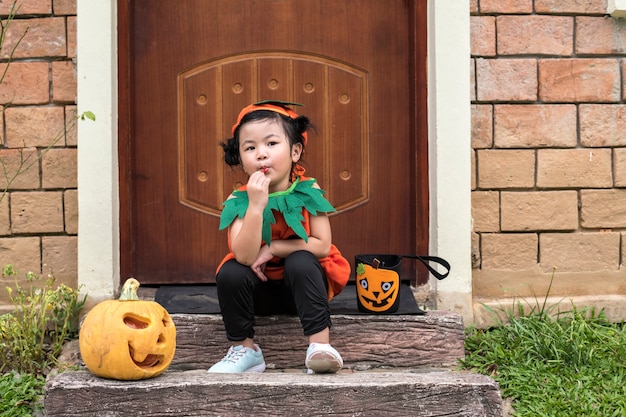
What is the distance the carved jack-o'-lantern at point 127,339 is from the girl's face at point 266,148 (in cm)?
70

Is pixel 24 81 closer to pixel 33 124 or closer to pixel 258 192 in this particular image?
pixel 33 124

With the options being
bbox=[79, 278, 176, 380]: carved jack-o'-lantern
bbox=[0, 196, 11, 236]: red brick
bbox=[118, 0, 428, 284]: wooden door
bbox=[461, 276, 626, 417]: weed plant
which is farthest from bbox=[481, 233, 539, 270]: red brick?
bbox=[0, 196, 11, 236]: red brick

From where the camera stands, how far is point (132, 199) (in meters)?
4.12

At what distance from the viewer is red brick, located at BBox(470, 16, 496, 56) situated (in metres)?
3.94

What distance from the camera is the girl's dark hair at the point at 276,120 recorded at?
10.5 ft

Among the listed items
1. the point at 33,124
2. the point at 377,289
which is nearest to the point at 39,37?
the point at 33,124

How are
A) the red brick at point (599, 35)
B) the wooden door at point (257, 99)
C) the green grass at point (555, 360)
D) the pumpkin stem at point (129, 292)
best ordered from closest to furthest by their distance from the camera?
the pumpkin stem at point (129, 292) < the green grass at point (555, 360) < the red brick at point (599, 35) < the wooden door at point (257, 99)

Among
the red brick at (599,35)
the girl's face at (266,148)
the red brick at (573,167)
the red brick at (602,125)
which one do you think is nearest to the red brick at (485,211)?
the red brick at (573,167)

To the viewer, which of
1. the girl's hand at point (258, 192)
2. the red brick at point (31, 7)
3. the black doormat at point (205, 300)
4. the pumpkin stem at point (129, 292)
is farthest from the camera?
the red brick at point (31, 7)

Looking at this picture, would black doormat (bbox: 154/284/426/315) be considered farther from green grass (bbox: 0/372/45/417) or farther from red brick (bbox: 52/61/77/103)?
red brick (bbox: 52/61/77/103)

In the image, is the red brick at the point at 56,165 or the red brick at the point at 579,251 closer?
the red brick at the point at 56,165

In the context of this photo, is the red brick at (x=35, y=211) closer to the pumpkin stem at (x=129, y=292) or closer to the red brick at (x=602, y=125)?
the pumpkin stem at (x=129, y=292)

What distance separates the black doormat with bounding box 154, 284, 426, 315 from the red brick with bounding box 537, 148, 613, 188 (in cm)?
94

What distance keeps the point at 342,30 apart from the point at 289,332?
1692 mm
